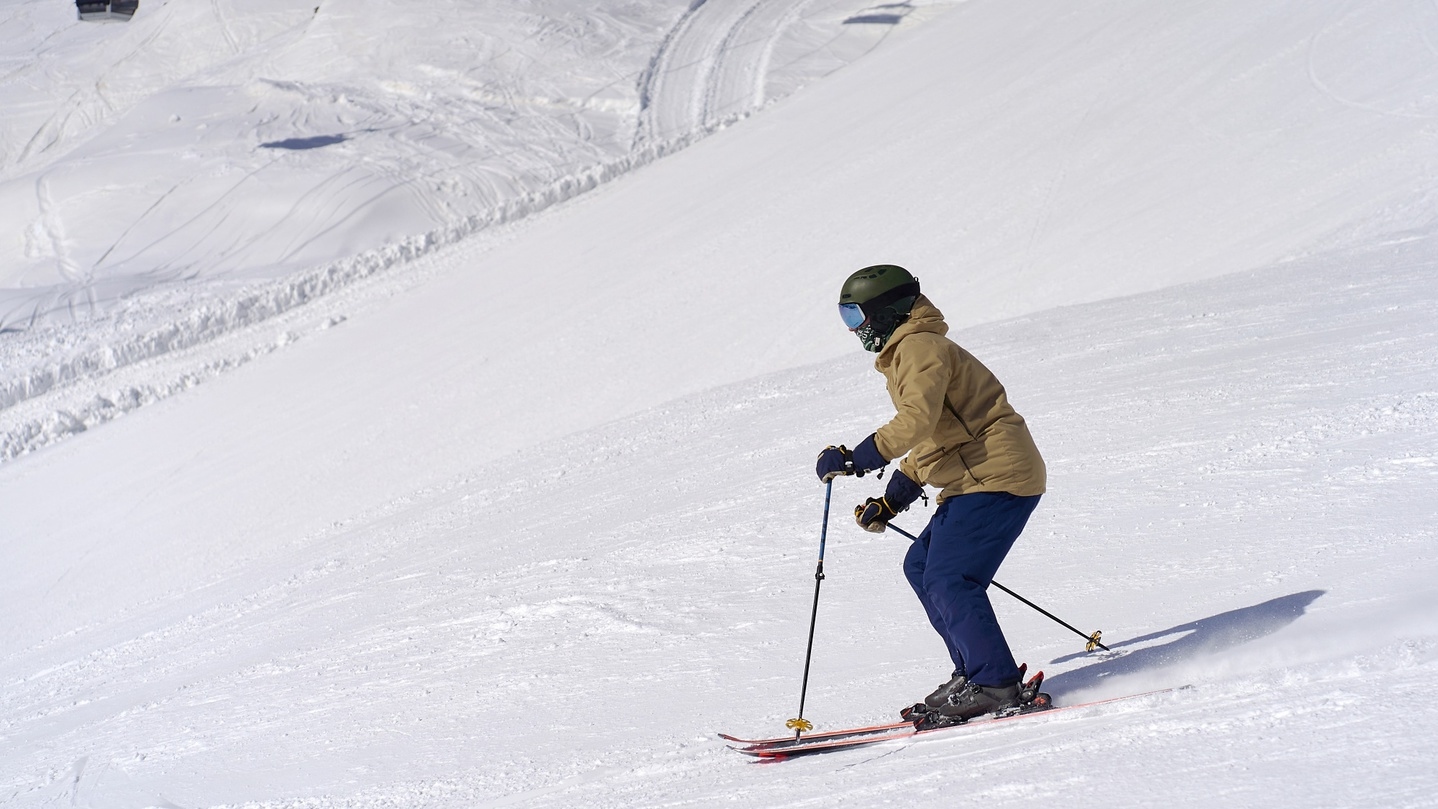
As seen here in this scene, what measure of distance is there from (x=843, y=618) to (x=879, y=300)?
2008mm

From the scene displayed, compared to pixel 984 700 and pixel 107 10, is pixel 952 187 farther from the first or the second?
pixel 107 10

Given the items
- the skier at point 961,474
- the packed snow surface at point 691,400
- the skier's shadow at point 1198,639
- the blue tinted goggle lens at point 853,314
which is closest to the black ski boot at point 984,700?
the skier at point 961,474

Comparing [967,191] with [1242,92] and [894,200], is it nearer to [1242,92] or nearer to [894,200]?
[894,200]

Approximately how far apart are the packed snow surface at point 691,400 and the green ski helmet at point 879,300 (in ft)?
4.31

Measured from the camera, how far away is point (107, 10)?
99.6 feet

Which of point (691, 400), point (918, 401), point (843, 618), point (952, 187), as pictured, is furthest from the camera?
Answer: point (952, 187)

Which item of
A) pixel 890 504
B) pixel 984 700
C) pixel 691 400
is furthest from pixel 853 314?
pixel 691 400

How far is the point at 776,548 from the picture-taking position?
6.24 m

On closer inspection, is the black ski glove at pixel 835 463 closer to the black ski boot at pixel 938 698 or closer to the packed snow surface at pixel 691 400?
the black ski boot at pixel 938 698

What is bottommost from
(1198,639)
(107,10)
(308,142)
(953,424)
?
(1198,639)

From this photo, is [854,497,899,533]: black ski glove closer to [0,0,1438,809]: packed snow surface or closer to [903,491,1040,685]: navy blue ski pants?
[903,491,1040,685]: navy blue ski pants

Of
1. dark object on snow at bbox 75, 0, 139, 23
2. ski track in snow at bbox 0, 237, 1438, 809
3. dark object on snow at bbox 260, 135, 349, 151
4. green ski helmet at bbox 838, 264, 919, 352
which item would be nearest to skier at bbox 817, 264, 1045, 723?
green ski helmet at bbox 838, 264, 919, 352

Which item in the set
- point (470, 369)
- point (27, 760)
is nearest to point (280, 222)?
point (470, 369)

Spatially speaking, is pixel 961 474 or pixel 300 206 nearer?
pixel 961 474
